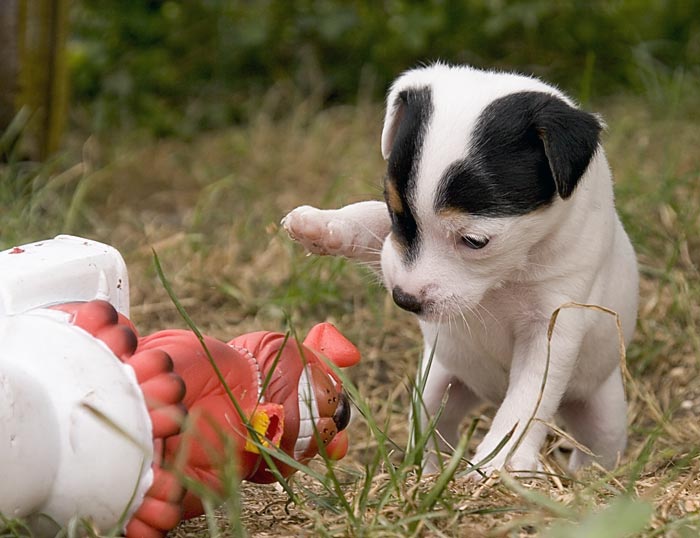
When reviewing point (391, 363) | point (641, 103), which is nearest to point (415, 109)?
point (391, 363)

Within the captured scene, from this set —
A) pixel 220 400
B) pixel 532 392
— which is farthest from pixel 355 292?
pixel 220 400

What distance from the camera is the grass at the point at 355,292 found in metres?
2.29

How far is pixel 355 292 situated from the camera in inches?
184

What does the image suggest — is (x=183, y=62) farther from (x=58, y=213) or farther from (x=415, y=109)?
(x=415, y=109)

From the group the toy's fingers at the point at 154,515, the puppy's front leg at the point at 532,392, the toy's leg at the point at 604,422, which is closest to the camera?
the toy's fingers at the point at 154,515

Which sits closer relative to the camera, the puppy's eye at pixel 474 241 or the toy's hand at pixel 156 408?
the toy's hand at pixel 156 408

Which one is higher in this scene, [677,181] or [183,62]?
[677,181]

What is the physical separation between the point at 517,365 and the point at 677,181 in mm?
1865

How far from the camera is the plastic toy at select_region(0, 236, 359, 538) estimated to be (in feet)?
6.89

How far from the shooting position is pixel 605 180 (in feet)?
10.2

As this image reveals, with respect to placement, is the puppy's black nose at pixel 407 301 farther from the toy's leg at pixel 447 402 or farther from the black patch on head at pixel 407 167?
the toy's leg at pixel 447 402

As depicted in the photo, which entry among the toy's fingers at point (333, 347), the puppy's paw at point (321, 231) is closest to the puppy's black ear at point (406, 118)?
the puppy's paw at point (321, 231)

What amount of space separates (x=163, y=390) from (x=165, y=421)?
2.3 inches

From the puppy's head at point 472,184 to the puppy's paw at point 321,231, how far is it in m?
0.26
